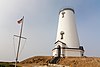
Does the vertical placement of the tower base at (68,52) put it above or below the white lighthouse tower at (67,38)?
below

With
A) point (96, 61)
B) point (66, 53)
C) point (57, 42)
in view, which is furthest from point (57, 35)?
point (96, 61)

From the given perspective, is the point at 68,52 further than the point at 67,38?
No

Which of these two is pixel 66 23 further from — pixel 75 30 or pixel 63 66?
pixel 63 66

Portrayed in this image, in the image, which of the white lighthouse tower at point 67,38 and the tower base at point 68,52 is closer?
the tower base at point 68,52

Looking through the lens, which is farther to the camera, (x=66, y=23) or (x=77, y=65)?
(x=66, y=23)

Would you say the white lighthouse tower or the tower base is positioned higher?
the white lighthouse tower

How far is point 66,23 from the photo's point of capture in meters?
37.5

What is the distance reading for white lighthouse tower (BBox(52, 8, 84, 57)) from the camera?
1390 inches

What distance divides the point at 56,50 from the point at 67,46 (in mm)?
2539

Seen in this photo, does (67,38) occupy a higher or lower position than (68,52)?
higher

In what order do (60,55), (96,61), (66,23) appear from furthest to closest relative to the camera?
(66,23) < (60,55) < (96,61)

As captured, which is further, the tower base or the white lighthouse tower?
the white lighthouse tower

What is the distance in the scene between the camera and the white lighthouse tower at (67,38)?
1390 inches

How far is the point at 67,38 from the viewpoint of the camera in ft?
119
